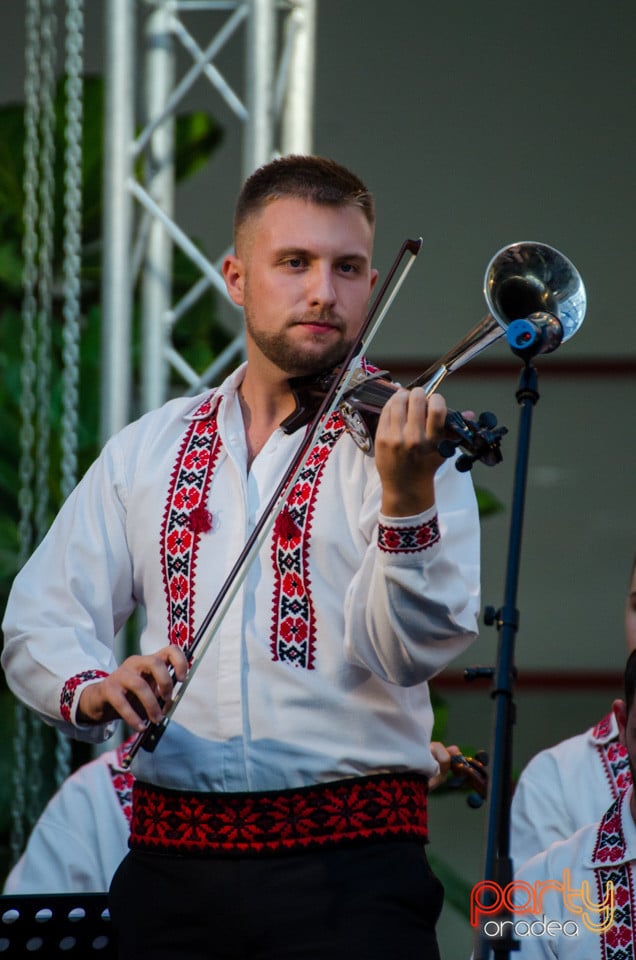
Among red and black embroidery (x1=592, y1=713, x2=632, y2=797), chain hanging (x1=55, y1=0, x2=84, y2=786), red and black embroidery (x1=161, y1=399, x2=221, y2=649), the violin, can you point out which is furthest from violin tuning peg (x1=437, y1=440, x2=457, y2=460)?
chain hanging (x1=55, y1=0, x2=84, y2=786)

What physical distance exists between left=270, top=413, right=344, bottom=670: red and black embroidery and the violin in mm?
84

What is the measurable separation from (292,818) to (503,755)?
37cm

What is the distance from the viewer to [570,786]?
387 centimetres

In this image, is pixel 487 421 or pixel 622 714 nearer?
pixel 487 421

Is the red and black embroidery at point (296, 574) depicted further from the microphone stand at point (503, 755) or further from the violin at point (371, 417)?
the microphone stand at point (503, 755)

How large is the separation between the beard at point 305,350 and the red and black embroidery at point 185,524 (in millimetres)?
164

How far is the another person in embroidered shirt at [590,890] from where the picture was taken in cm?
264

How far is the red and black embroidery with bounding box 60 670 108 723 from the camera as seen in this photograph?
2.17 metres

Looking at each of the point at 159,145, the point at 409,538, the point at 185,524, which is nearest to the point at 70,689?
the point at 185,524

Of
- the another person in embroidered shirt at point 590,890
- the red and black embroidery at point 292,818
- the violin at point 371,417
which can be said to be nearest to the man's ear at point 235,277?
the violin at point 371,417

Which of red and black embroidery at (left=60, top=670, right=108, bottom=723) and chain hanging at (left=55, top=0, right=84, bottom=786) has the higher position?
chain hanging at (left=55, top=0, right=84, bottom=786)

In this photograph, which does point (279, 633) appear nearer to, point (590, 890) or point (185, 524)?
point (185, 524)

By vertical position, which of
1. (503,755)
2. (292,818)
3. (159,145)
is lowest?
(292,818)

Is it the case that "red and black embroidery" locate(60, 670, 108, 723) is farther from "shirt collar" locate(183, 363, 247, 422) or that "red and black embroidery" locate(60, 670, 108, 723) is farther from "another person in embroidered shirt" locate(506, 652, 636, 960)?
"another person in embroidered shirt" locate(506, 652, 636, 960)
